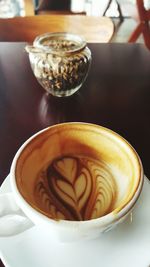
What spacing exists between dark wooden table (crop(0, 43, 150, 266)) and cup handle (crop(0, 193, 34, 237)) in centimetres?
9

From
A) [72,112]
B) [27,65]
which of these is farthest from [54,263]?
[27,65]

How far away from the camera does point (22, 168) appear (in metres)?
0.27

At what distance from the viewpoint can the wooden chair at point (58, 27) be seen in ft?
2.43

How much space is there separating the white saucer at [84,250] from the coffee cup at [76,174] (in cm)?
2

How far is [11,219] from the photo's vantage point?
0.83 feet

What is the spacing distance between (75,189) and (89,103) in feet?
0.68

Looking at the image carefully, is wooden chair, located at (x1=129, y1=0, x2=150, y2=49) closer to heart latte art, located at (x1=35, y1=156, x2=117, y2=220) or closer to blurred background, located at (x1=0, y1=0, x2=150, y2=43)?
blurred background, located at (x1=0, y1=0, x2=150, y2=43)

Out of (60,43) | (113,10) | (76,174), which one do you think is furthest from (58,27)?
(113,10)

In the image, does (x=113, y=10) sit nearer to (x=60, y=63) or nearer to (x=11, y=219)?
(x=60, y=63)

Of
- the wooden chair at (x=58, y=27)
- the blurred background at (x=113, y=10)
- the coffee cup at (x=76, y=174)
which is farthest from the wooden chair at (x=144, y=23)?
the coffee cup at (x=76, y=174)

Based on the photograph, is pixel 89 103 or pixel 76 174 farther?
pixel 89 103

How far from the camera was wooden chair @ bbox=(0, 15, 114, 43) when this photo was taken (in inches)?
29.1

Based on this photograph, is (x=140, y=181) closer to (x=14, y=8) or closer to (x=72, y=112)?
(x=72, y=112)

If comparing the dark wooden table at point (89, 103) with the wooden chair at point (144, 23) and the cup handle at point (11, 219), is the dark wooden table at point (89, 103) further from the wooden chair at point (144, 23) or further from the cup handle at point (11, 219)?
the wooden chair at point (144, 23)
